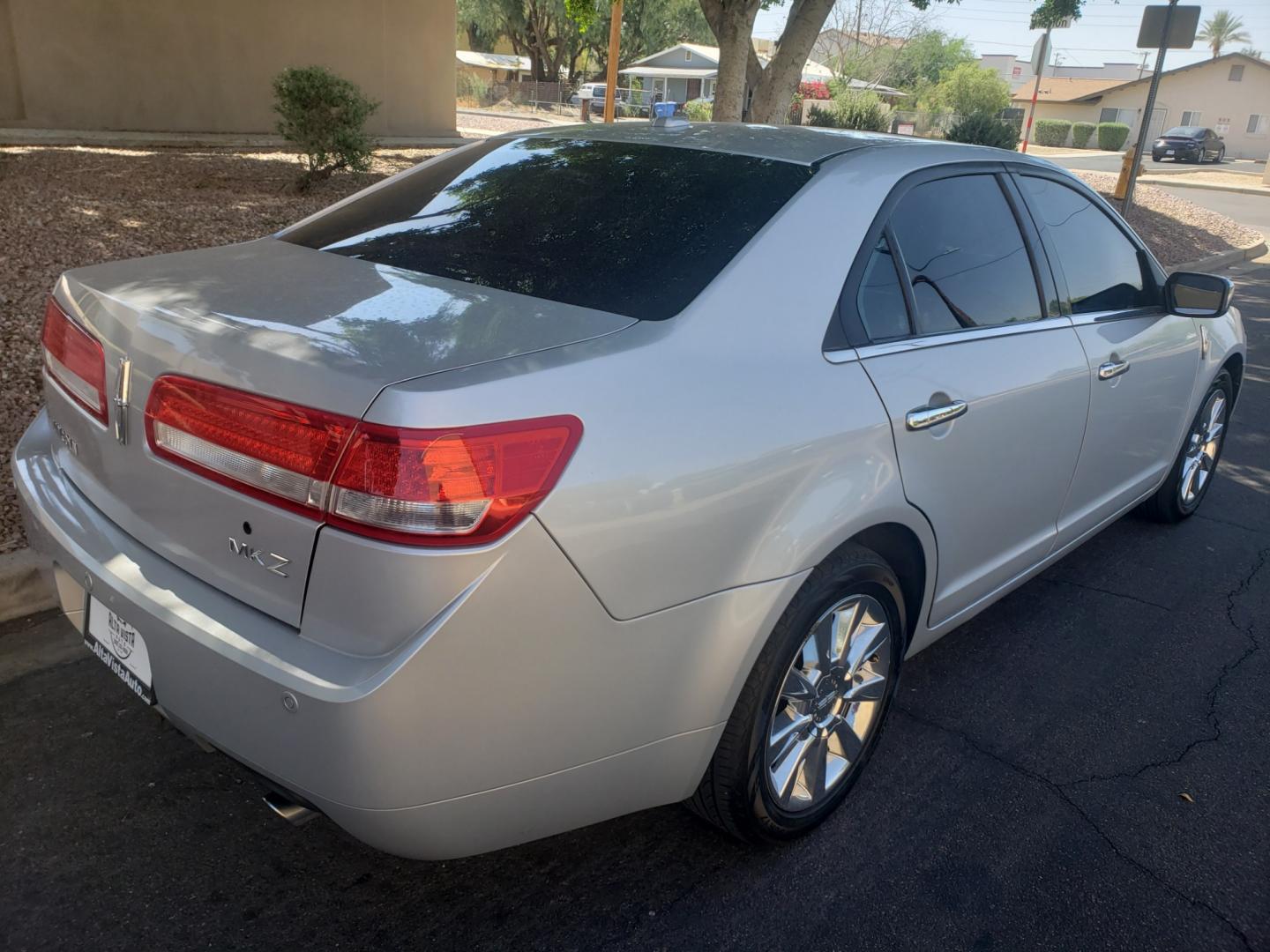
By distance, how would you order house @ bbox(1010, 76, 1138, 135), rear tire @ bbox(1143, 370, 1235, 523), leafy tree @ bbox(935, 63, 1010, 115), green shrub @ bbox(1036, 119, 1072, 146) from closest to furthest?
1. rear tire @ bbox(1143, 370, 1235, 523)
2. leafy tree @ bbox(935, 63, 1010, 115)
3. green shrub @ bbox(1036, 119, 1072, 146)
4. house @ bbox(1010, 76, 1138, 135)

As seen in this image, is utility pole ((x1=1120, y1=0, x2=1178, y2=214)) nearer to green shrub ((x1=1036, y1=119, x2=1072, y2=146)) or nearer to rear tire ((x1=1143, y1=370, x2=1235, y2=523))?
rear tire ((x1=1143, y1=370, x2=1235, y2=523))

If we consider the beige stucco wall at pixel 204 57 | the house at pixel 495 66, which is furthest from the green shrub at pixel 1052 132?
the beige stucco wall at pixel 204 57

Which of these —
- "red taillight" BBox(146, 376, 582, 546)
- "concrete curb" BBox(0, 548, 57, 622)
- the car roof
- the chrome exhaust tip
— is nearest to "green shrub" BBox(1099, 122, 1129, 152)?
the car roof

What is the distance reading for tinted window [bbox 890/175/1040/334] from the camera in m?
2.94

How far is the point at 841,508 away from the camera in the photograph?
2453 millimetres

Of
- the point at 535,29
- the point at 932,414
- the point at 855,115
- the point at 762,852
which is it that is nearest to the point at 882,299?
the point at 932,414

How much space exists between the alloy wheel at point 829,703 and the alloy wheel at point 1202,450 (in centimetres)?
278

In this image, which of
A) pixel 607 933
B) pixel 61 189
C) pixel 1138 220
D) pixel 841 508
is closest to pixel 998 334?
pixel 841 508

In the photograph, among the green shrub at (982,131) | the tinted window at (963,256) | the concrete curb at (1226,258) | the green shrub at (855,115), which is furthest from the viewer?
the green shrub at (855,115)

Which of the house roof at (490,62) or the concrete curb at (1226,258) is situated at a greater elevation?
the house roof at (490,62)

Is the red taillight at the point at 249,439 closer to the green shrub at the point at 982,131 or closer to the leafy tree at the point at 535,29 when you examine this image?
the green shrub at the point at 982,131

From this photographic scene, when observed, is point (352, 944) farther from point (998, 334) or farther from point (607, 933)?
point (998, 334)

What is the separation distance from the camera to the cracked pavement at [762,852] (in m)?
2.41

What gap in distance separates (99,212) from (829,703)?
7678mm
